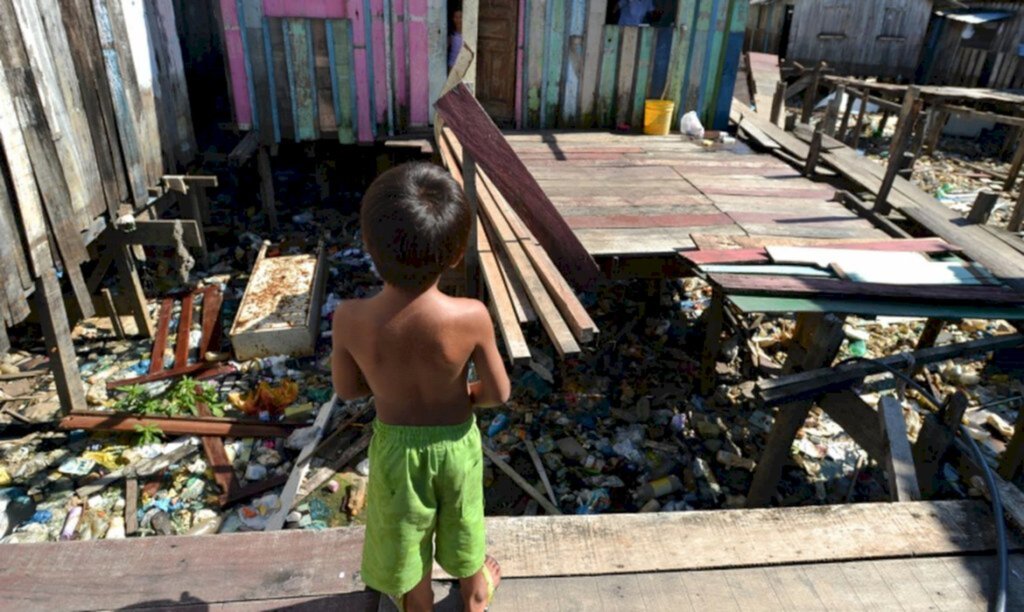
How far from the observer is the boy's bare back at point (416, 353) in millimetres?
1796

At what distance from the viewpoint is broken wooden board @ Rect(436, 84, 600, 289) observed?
3080 mm

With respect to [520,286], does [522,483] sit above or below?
below

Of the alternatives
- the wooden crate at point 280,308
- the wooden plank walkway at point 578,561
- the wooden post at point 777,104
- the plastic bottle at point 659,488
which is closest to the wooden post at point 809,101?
the wooden post at point 777,104

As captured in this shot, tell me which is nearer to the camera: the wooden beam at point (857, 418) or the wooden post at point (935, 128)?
the wooden beam at point (857, 418)

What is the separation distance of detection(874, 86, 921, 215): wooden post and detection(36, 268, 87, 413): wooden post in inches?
280

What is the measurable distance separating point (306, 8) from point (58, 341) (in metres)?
5.07

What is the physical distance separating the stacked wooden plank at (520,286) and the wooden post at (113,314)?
426cm

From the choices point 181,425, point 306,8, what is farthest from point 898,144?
point 306,8

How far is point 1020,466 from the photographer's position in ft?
14.0

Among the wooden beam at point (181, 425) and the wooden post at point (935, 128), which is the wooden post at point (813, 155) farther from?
the wooden post at point (935, 128)

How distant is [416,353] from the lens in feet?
5.97

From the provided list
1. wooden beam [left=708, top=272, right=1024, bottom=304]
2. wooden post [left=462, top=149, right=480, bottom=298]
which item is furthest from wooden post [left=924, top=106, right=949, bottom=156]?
wooden post [left=462, top=149, right=480, bottom=298]

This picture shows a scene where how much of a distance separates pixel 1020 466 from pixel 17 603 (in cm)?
573

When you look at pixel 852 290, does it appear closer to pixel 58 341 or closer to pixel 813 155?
pixel 813 155
